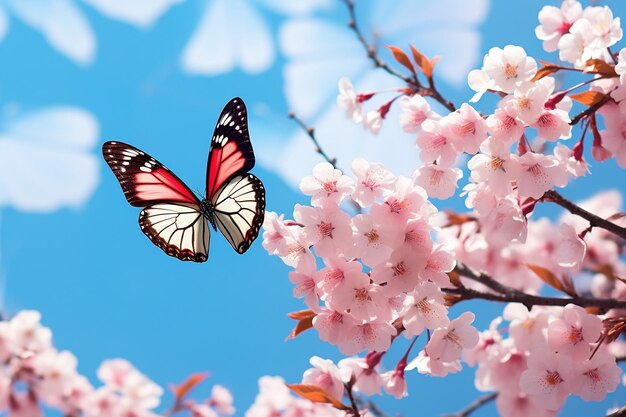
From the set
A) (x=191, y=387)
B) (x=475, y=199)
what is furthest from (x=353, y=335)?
(x=191, y=387)

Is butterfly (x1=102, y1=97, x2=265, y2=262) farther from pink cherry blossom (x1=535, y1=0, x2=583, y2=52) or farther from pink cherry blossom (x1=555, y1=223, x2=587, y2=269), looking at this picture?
pink cherry blossom (x1=535, y1=0, x2=583, y2=52)

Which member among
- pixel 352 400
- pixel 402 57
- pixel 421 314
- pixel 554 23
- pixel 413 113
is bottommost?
pixel 352 400

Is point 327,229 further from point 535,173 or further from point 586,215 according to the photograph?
point 586,215

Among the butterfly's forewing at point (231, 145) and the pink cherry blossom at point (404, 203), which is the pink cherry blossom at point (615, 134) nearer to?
the pink cherry blossom at point (404, 203)

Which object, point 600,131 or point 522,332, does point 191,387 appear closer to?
point 522,332

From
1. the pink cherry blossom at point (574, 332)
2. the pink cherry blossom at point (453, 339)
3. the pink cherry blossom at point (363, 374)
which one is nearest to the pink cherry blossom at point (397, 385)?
the pink cherry blossom at point (363, 374)

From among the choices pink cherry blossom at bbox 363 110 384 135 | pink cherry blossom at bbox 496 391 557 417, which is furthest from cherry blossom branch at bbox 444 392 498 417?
pink cherry blossom at bbox 363 110 384 135

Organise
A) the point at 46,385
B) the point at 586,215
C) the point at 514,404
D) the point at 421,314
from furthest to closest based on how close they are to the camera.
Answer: the point at 46,385 → the point at 514,404 → the point at 586,215 → the point at 421,314

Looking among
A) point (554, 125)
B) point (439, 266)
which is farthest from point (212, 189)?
point (554, 125)
